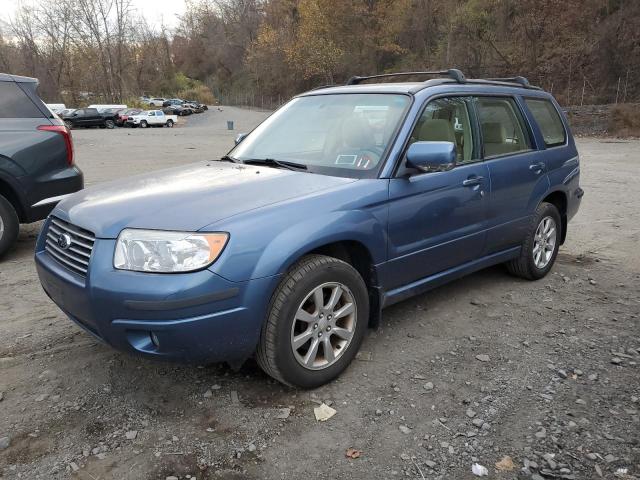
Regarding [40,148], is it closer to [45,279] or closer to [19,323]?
[19,323]

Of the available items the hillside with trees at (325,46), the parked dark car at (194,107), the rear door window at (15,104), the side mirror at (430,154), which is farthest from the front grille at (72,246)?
the parked dark car at (194,107)

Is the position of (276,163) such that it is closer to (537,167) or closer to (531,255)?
(537,167)

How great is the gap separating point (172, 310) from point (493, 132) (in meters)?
2.93

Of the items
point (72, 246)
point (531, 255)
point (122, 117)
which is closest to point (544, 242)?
point (531, 255)

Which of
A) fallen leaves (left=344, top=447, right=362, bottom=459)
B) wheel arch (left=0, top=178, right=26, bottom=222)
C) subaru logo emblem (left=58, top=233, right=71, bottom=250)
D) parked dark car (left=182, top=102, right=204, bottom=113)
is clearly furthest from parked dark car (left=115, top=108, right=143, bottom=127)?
fallen leaves (left=344, top=447, right=362, bottom=459)

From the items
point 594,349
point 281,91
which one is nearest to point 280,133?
point 594,349

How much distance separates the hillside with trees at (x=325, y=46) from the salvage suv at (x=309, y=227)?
26978 mm

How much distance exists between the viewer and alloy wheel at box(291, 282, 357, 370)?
2.92m

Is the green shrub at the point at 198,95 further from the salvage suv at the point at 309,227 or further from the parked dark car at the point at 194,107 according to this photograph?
the salvage suv at the point at 309,227

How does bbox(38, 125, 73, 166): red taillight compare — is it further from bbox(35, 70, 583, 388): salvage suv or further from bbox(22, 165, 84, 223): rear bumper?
bbox(35, 70, 583, 388): salvage suv

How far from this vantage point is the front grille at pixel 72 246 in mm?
2753

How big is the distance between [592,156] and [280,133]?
1418 cm

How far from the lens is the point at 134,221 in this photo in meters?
2.67

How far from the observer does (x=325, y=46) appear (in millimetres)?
55844
